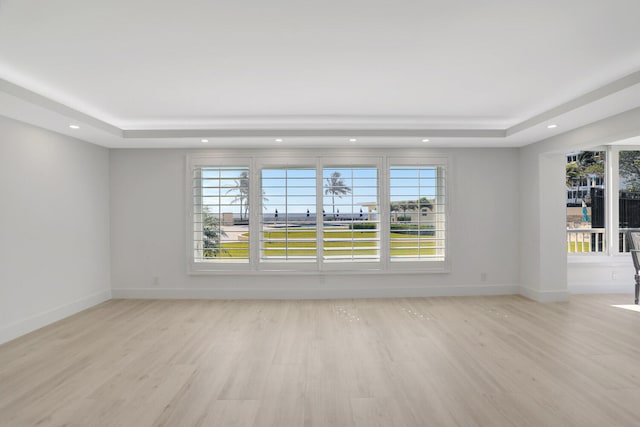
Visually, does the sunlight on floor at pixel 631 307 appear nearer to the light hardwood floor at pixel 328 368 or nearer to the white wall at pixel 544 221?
the light hardwood floor at pixel 328 368

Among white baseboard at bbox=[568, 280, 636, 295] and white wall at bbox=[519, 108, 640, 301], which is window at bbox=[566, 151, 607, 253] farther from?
white wall at bbox=[519, 108, 640, 301]

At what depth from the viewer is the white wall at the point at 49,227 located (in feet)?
11.3

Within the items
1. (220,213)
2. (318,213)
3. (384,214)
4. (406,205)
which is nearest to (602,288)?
(406,205)

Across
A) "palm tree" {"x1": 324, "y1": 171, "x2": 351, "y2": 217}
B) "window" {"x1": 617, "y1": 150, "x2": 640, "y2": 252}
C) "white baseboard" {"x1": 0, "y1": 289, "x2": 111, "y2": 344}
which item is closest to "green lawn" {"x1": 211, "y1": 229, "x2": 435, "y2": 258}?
"palm tree" {"x1": 324, "y1": 171, "x2": 351, "y2": 217}

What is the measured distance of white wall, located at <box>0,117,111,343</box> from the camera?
3.43 m

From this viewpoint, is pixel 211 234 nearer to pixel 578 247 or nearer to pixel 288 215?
pixel 288 215

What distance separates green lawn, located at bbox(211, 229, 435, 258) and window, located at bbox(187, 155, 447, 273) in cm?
1

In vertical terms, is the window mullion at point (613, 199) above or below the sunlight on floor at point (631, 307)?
above

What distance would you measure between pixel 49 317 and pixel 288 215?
3017 millimetres

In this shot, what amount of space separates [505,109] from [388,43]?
2.21 meters

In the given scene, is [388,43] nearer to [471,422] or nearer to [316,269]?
[471,422]

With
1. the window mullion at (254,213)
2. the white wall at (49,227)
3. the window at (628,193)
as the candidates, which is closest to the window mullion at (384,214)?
the window mullion at (254,213)

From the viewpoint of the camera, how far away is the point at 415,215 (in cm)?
499

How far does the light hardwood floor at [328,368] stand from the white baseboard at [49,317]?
0.37 ft
